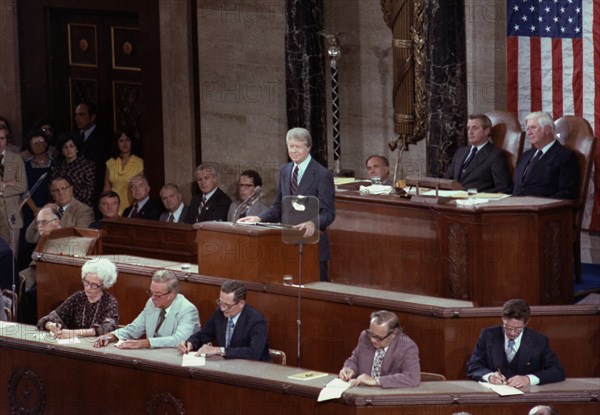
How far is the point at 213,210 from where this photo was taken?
12.3 metres

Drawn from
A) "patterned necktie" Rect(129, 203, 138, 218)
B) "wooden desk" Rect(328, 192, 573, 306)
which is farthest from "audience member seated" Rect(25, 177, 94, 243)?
"wooden desk" Rect(328, 192, 573, 306)

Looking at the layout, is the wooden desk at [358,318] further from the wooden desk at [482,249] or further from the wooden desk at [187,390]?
the wooden desk at [187,390]

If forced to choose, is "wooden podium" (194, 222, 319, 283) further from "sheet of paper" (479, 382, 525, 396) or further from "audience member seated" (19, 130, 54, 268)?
"audience member seated" (19, 130, 54, 268)

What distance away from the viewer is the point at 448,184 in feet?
35.3

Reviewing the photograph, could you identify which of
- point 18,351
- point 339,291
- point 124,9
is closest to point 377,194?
point 339,291

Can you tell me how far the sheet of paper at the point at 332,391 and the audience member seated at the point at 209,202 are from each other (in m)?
4.26

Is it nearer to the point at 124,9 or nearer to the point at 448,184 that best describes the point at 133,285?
the point at 448,184

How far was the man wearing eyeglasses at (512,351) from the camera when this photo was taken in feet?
27.7

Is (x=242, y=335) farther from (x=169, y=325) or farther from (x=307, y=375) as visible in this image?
(x=307, y=375)

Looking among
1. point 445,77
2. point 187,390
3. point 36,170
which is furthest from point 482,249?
point 36,170

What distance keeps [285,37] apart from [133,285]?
364cm

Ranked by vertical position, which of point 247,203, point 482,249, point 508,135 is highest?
point 508,135

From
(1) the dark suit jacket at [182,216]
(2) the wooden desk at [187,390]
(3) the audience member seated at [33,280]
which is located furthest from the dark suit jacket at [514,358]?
(1) the dark suit jacket at [182,216]

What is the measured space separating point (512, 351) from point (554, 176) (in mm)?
2601
